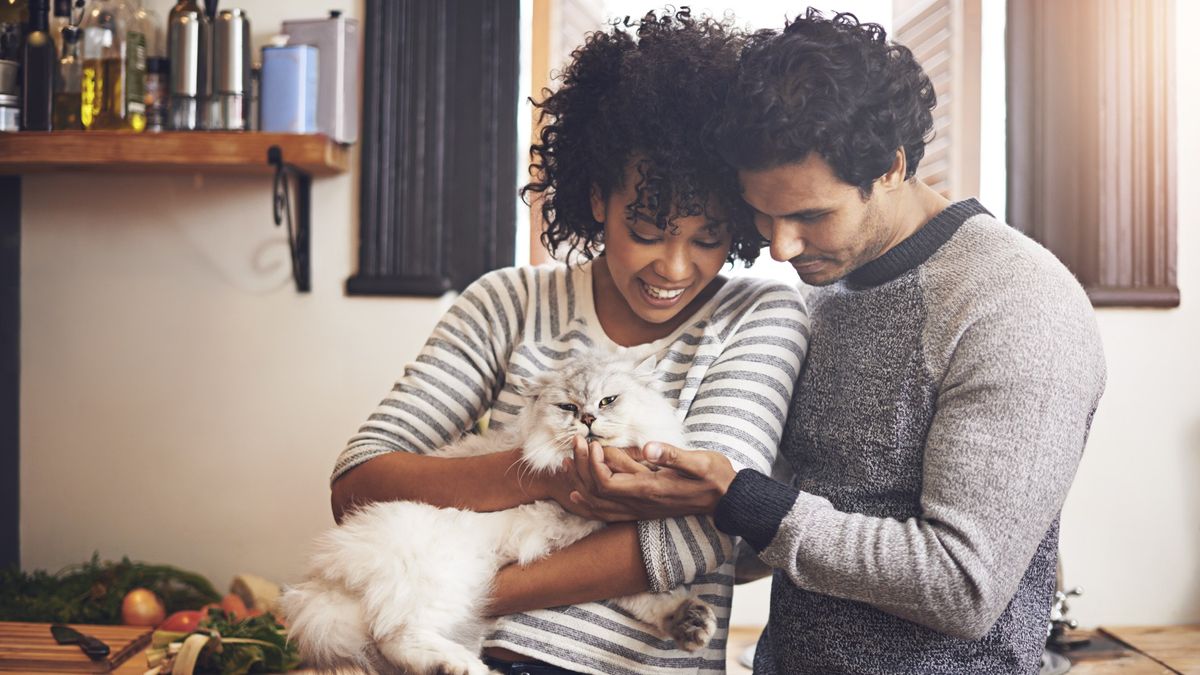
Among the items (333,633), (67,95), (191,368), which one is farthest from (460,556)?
(67,95)

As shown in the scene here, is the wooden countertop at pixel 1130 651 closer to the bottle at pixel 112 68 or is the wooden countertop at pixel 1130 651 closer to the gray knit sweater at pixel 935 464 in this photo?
the gray knit sweater at pixel 935 464

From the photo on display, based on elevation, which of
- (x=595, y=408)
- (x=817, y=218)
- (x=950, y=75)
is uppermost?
(x=950, y=75)

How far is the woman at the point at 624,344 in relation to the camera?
130 centimetres

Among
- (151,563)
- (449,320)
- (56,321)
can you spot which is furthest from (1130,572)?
(56,321)

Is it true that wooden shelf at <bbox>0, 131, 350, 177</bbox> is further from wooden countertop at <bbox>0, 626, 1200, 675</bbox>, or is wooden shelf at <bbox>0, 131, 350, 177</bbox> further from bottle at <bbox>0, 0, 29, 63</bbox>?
wooden countertop at <bbox>0, 626, 1200, 675</bbox>

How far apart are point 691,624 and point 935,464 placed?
394 mm

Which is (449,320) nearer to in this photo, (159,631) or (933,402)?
(933,402)

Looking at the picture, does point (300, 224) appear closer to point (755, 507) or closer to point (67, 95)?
point (67, 95)

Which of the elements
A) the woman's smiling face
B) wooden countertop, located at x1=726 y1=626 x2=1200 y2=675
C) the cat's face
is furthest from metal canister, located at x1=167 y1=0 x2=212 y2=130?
wooden countertop, located at x1=726 y1=626 x2=1200 y2=675

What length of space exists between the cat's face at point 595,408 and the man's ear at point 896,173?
453 millimetres

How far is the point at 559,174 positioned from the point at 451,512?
2.05 ft

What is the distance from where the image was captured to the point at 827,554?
1.16 metres

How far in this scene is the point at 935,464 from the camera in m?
1.14

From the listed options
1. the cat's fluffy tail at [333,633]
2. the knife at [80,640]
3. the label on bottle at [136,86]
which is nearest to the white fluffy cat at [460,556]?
the cat's fluffy tail at [333,633]
